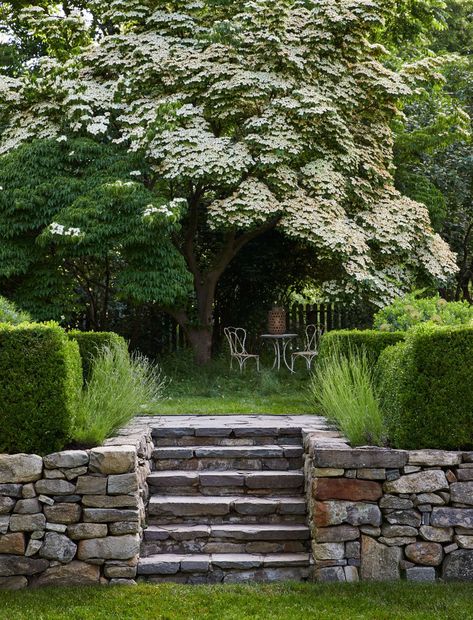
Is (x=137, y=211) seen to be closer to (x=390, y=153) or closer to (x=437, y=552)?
(x=390, y=153)

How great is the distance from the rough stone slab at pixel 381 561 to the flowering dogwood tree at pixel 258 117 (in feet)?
19.7

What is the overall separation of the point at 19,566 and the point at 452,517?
2.73 m

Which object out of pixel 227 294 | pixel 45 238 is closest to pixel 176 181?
pixel 45 238

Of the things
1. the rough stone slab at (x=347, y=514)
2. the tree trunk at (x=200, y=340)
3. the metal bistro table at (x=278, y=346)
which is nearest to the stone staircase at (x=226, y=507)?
the rough stone slab at (x=347, y=514)

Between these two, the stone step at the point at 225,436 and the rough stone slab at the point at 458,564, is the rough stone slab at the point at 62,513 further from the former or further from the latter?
the rough stone slab at the point at 458,564

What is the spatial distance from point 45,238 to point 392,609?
23.3 ft

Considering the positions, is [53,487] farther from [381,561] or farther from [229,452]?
[381,561]

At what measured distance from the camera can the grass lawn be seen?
8.13 m

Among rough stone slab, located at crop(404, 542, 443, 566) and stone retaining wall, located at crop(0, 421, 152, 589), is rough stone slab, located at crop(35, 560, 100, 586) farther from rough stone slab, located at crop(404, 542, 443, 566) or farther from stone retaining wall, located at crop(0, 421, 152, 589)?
rough stone slab, located at crop(404, 542, 443, 566)

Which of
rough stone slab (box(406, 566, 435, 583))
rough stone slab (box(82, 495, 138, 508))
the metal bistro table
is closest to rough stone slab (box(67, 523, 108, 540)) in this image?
rough stone slab (box(82, 495, 138, 508))

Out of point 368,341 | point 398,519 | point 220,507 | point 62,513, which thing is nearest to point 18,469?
point 62,513

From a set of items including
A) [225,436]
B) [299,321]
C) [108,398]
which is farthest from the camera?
[299,321]

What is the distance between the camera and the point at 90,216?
10.0m

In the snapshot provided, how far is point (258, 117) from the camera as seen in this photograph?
10.7m
